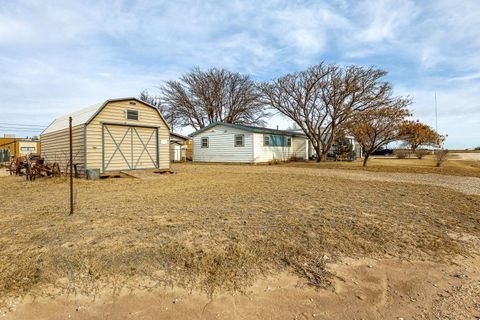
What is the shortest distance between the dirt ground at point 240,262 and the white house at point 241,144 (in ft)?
48.4

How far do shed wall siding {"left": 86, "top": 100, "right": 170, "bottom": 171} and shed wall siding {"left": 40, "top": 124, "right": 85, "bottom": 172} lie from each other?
38 cm

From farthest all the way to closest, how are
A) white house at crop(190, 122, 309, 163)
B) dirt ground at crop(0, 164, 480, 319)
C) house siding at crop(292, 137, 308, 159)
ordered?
house siding at crop(292, 137, 308, 159) < white house at crop(190, 122, 309, 163) < dirt ground at crop(0, 164, 480, 319)

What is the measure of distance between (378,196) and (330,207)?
2024mm

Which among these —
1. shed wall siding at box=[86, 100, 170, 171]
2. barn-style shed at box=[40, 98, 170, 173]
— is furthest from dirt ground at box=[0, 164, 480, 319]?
barn-style shed at box=[40, 98, 170, 173]

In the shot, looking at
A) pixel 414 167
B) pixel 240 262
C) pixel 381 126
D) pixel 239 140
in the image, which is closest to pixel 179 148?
pixel 239 140

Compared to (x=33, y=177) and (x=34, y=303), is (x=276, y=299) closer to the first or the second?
(x=34, y=303)

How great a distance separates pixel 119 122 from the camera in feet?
39.7

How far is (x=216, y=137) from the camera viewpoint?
22.0 m

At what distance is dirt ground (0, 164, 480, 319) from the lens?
86.5 inches

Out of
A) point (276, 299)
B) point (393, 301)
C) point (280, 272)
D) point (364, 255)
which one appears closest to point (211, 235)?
point (280, 272)

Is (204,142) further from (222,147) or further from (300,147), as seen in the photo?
(300,147)

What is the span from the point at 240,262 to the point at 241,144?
57.8 ft

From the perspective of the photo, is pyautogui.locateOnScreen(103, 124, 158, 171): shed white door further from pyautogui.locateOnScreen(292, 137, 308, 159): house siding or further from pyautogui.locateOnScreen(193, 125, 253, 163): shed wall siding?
pyautogui.locateOnScreen(292, 137, 308, 159): house siding

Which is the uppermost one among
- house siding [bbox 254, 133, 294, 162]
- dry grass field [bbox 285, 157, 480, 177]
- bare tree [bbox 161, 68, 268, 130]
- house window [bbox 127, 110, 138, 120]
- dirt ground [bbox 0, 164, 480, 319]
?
bare tree [bbox 161, 68, 268, 130]
